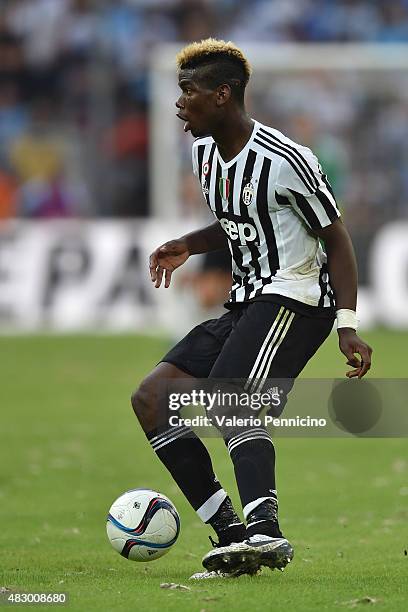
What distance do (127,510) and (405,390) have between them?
1.96 metres

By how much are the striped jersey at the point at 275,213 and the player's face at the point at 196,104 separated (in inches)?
7.4

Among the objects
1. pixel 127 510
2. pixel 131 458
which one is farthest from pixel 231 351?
pixel 131 458

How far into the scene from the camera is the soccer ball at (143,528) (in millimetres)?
5875

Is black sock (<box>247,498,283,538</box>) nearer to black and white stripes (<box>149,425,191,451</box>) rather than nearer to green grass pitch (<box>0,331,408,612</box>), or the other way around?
green grass pitch (<box>0,331,408,612</box>)

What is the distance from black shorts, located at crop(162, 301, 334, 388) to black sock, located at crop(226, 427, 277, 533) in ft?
0.86

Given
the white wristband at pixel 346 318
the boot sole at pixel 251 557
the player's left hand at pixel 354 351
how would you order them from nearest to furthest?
the boot sole at pixel 251 557, the player's left hand at pixel 354 351, the white wristband at pixel 346 318

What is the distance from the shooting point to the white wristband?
5508mm

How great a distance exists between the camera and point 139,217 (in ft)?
71.1

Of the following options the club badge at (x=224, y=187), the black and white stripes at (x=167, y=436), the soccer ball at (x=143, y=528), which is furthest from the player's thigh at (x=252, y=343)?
the soccer ball at (x=143, y=528)

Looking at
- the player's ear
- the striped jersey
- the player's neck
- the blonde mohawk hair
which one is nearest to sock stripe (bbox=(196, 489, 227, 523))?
the striped jersey

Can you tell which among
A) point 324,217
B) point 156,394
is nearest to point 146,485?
point 156,394

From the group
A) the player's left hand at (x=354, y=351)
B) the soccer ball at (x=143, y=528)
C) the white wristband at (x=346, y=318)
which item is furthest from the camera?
the soccer ball at (x=143, y=528)

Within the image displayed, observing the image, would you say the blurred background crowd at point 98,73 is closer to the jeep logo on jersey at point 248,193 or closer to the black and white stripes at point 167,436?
the black and white stripes at point 167,436

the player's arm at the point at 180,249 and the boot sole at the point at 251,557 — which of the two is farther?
the player's arm at the point at 180,249
